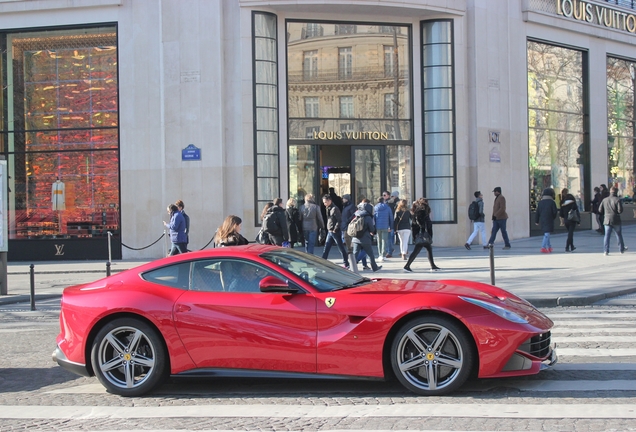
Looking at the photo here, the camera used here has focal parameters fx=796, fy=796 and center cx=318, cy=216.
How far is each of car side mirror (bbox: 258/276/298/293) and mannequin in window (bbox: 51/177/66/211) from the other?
65.2 feet

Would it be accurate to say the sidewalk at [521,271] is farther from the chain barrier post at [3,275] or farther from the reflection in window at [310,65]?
the reflection in window at [310,65]

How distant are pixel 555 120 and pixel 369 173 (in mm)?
8495

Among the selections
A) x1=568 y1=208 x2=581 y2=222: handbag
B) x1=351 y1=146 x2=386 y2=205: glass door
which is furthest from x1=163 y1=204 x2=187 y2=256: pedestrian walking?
x1=568 y1=208 x2=581 y2=222: handbag

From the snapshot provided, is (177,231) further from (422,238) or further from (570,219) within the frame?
(570,219)

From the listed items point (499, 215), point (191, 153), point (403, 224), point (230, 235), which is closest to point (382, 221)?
point (403, 224)

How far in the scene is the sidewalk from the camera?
14.2m

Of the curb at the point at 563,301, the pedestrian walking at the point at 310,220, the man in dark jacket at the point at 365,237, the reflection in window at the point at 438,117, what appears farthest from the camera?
the reflection in window at the point at 438,117

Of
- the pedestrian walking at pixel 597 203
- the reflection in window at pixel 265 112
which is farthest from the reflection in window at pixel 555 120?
the reflection in window at pixel 265 112

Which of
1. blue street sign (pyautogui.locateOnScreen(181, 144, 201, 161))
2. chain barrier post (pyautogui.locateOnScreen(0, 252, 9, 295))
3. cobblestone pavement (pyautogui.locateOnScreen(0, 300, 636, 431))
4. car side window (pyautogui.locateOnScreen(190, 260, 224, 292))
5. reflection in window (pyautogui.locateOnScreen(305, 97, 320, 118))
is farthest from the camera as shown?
reflection in window (pyautogui.locateOnScreen(305, 97, 320, 118))

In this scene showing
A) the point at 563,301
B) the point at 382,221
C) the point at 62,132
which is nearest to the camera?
the point at 563,301

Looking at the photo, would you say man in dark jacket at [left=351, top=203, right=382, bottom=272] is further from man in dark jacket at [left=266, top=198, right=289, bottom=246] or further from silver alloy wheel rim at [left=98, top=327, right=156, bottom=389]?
silver alloy wheel rim at [left=98, top=327, right=156, bottom=389]

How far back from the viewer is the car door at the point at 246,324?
685 cm

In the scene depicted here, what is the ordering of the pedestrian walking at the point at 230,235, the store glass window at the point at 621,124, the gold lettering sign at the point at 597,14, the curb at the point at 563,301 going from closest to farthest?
the pedestrian walking at the point at 230,235 → the curb at the point at 563,301 → the gold lettering sign at the point at 597,14 → the store glass window at the point at 621,124

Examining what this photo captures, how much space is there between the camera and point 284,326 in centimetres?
689
